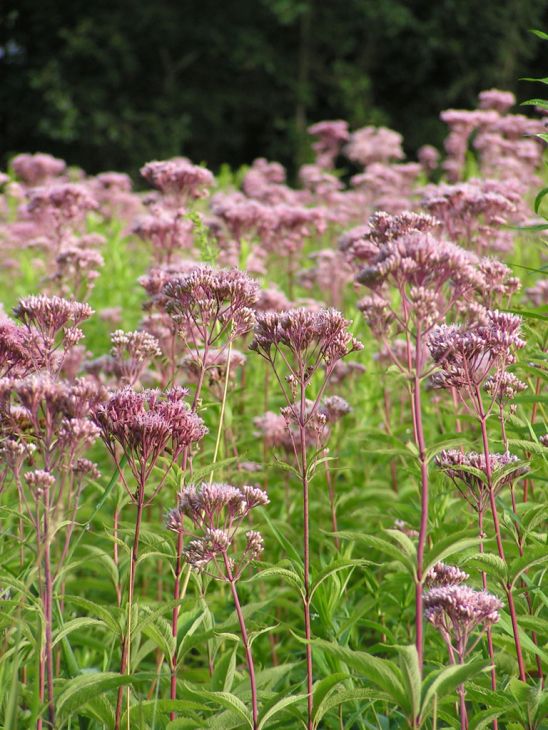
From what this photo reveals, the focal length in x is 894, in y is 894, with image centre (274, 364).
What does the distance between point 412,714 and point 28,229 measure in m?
7.63

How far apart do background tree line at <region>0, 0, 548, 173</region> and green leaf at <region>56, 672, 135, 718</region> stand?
25934 millimetres

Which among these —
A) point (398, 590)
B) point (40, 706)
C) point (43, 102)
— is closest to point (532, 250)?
point (398, 590)

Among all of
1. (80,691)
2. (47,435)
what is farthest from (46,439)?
(80,691)

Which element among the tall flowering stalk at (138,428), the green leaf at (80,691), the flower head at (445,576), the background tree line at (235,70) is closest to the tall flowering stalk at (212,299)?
the tall flowering stalk at (138,428)

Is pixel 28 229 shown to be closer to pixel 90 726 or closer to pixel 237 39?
pixel 90 726

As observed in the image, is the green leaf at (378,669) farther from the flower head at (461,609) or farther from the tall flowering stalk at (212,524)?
the tall flowering stalk at (212,524)

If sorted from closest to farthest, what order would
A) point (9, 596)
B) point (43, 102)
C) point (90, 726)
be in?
point (90, 726)
point (9, 596)
point (43, 102)

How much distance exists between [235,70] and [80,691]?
107 ft

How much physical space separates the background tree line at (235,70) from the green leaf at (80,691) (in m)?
25.9

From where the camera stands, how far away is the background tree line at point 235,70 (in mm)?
28641

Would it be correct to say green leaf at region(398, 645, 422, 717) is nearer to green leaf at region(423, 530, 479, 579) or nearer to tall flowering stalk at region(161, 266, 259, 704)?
green leaf at region(423, 530, 479, 579)

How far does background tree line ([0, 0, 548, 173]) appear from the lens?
28.6m

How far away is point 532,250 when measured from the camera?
8844 mm

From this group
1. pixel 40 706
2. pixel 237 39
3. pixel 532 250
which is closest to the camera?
pixel 40 706
